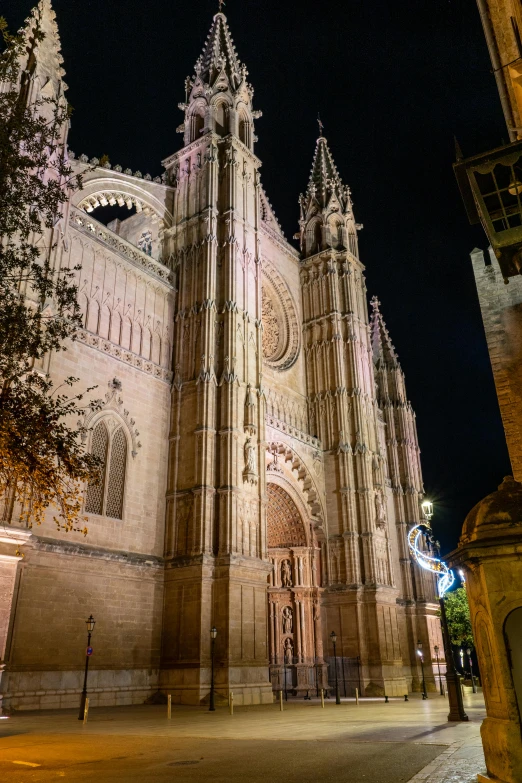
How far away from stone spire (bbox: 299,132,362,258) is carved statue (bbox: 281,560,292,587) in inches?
799

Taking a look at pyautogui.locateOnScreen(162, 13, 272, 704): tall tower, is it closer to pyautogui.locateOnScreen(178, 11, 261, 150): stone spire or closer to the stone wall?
pyautogui.locateOnScreen(178, 11, 261, 150): stone spire

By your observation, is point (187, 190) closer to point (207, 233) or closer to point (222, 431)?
point (207, 233)

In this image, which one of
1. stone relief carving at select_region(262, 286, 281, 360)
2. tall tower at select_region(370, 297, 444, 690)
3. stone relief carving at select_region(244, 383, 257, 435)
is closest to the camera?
stone relief carving at select_region(244, 383, 257, 435)

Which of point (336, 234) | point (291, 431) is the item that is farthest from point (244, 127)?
point (291, 431)

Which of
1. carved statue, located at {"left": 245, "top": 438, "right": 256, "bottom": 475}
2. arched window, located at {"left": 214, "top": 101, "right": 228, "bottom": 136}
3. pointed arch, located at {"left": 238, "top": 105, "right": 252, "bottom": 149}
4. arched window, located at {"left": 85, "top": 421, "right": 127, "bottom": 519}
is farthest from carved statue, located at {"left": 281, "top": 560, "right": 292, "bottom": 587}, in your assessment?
arched window, located at {"left": 214, "top": 101, "right": 228, "bottom": 136}

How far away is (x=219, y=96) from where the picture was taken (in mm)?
32156

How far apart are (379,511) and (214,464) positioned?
13.7 meters

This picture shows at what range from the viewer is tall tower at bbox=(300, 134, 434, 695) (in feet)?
104

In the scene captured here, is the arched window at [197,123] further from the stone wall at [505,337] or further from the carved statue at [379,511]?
the carved statue at [379,511]

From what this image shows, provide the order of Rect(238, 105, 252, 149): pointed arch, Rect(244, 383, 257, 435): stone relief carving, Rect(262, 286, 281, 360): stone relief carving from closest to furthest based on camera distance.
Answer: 1. Rect(244, 383, 257, 435): stone relief carving
2. Rect(238, 105, 252, 149): pointed arch
3. Rect(262, 286, 281, 360): stone relief carving

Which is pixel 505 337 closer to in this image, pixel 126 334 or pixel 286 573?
pixel 126 334

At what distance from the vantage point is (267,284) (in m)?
37.2

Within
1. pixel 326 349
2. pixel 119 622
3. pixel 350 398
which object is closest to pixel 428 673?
pixel 350 398

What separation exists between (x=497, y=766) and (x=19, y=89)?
79.7ft
